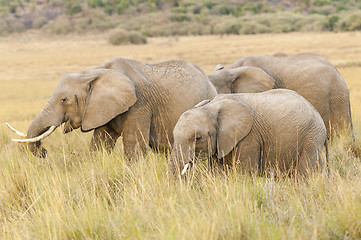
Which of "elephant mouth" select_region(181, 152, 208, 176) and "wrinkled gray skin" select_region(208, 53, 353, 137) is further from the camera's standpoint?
"wrinkled gray skin" select_region(208, 53, 353, 137)

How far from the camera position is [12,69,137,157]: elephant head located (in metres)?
5.92

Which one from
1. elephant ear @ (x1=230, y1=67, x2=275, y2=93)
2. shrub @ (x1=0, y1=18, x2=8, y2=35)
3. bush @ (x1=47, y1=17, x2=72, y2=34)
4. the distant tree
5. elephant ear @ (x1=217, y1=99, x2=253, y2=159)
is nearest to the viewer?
elephant ear @ (x1=217, y1=99, x2=253, y2=159)

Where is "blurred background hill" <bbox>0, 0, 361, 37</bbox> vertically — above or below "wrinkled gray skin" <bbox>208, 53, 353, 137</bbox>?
below

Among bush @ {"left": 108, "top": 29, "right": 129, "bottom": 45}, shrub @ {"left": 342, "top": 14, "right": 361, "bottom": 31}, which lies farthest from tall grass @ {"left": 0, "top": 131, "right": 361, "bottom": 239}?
shrub @ {"left": 342, "top": 14, "right": 361, "bottom": 31}

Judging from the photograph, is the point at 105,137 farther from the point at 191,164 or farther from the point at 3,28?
the point at 3,28

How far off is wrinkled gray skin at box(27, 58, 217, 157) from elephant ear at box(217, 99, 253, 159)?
108 cm

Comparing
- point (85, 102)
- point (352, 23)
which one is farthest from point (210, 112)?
point (352, 23)

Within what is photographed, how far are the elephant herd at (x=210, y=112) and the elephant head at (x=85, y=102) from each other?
1 centimetres

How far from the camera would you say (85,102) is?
6066mm

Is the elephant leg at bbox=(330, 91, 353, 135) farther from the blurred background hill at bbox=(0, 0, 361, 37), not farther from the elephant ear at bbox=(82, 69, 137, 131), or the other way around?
the blurred background hill at bbox=(0, 0, 361, 37)

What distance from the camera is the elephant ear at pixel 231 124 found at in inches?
190

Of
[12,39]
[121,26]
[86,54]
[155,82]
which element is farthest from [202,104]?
[121,26]

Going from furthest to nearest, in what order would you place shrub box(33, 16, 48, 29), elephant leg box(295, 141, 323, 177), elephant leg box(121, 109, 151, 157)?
shrub box(33, 16, 48, 29)
elephant leg box(121, 109, 151, 157)
elephant leg box(295, 141, 323, 177)

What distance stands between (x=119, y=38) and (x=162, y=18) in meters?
14.1
